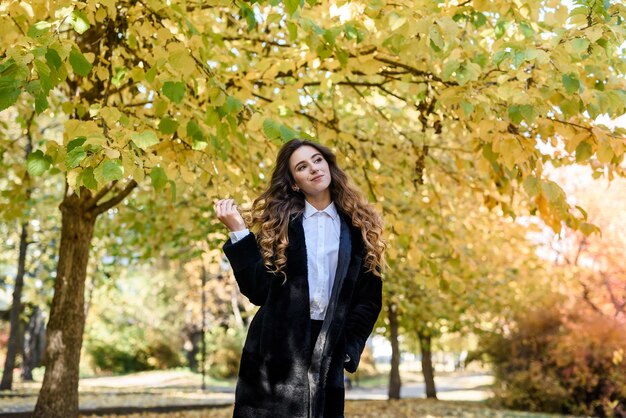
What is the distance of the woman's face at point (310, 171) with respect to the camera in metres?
3.10

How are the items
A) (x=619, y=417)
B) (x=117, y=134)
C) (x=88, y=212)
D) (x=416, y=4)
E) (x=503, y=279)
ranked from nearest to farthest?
1. (x=117, y=134)
2. (x=416, y=4)
3. (x=88, y=212)
4. (x=619, y=417)
5. (x=503, y=279)

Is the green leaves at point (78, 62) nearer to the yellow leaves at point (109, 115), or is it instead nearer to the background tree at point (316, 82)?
the background tree at point (316, 82)

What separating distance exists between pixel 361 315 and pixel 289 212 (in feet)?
1.97

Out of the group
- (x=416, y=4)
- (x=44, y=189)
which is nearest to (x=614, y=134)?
Answer: (x=416, y=4)

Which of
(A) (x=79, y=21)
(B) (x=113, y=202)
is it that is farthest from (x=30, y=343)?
(A) (x=79, y=21)

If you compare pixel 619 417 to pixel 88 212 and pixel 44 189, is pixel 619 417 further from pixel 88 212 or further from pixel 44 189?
pixel 44 189

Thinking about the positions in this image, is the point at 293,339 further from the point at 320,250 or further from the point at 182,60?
the point at 182,60

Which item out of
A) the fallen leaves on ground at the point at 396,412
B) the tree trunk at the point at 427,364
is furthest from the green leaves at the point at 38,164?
the tree trunk at the point at 427,364

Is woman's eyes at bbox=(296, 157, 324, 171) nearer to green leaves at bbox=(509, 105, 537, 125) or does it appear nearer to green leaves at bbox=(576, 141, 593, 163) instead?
green leaves at bbox=(509, 105, 537, 125)

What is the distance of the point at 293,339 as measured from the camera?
8.86 ft

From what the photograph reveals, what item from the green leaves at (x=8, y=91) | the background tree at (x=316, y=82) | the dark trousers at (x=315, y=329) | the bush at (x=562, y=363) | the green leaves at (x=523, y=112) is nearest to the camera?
the green leaves at (x=8, y=91)

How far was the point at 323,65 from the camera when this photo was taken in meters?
4.68

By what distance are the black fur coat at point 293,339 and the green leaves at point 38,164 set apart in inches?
48.0

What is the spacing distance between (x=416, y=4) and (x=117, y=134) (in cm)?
174
